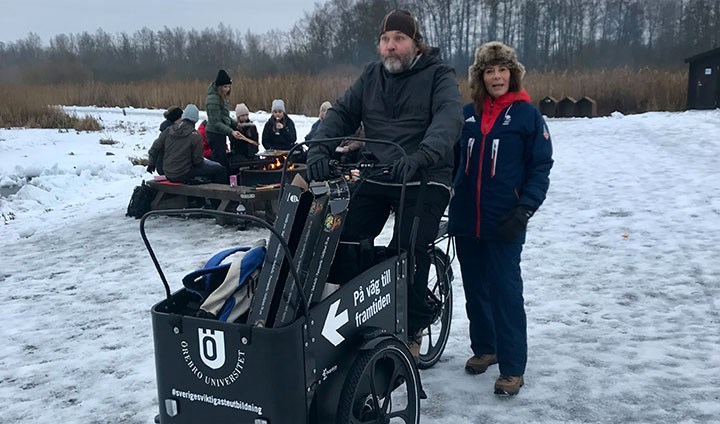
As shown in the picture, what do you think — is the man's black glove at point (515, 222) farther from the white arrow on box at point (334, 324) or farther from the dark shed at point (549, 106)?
the dark shed at point (549, 106)

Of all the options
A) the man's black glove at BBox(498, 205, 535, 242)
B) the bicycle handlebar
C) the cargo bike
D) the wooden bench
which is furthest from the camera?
the wooden bench

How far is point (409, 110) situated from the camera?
11.5ft

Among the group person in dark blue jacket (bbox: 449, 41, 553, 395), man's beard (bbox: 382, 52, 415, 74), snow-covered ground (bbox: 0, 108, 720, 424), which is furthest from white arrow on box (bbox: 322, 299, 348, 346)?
man's beard (bbox: 382, 52, 415, 74)

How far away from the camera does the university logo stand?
2.46 meters

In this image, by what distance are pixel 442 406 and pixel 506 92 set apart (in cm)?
186

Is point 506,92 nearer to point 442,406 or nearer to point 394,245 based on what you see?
point 394,245

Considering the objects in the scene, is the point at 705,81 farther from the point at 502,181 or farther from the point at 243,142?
the point at 502,181

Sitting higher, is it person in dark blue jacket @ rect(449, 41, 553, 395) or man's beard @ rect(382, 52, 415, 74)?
man's beard @ rect(382, 52, 415, 74)

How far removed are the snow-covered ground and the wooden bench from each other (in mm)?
330

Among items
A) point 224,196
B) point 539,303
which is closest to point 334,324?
point 539,303

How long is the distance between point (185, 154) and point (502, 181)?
6.13m

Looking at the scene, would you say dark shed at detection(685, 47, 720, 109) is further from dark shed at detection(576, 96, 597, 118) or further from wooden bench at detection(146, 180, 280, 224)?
wooden bench at detection(146, 180, 280, 224)

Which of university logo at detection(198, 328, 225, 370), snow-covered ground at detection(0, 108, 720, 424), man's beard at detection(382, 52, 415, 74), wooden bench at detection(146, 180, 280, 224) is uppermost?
man's beard at detection(382, 52, 415, 74)

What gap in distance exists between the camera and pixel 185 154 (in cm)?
885
